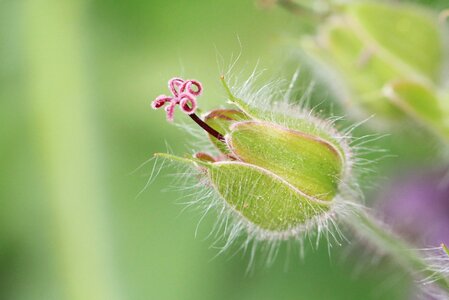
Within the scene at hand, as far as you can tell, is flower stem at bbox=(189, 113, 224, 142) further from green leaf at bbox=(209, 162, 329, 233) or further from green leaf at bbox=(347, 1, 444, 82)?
green leaf at bbox=(347, 1, 444, 82)

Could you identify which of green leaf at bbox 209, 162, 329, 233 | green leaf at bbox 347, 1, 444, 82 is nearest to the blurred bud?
green leaf at bbox 347, 1, 444, 82

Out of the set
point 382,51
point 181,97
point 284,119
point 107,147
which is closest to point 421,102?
point 382,51

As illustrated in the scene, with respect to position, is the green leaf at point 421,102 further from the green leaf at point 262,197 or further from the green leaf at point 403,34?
the green leaf at point 262,197

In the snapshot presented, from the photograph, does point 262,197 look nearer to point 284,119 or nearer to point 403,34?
point 284,119

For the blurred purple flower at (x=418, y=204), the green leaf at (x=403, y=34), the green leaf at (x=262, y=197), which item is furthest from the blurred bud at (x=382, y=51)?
the green leaf at (x=262, y=197)

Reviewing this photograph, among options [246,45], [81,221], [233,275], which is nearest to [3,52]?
[81,221]
